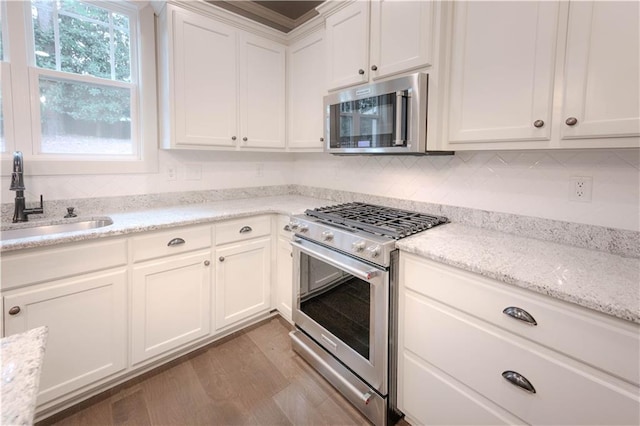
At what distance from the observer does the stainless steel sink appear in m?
1.78

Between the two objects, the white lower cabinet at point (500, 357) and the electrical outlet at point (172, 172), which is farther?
the electrical outlet at point (172, 172)

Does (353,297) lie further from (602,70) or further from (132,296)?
(602,70)

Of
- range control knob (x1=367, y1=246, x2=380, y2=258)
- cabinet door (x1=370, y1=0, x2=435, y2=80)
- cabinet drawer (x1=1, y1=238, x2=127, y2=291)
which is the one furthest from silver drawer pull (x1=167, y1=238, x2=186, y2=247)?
cabinet door (x1=370, y1=0, x2=435, y2=80)

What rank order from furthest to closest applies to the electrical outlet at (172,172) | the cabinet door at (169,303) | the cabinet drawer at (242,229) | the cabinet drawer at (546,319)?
the electrical outlet at (172,172), the cabinet drawer at (242,229), the cabinet door at (169,303), the cabinet drawer at (546,319)

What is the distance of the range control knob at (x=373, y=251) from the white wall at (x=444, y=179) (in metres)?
0.74

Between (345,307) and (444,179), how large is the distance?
1.01 m

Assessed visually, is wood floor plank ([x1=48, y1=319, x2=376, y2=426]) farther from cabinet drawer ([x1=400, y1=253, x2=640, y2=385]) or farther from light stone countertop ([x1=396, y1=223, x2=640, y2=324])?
light stone countertop ([x1=396, y1=223, x2=640, y2=324])

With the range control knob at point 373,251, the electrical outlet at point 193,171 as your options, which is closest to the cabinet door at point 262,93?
the electrical outlet at point 193,171

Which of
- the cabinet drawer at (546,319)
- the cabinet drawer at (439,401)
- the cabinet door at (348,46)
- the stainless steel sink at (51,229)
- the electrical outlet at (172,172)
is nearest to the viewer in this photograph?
the cabinet drawer at (546,319)

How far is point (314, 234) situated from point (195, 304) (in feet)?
3.13

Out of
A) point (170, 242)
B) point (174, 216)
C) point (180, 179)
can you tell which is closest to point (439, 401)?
point (170, 242)

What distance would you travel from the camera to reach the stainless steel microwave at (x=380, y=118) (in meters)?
1.71

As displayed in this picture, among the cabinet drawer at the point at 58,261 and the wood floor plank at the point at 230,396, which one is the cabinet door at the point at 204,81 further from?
the wood floor plank at the point at 230,396

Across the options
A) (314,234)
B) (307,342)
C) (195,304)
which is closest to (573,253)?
(314,234)
